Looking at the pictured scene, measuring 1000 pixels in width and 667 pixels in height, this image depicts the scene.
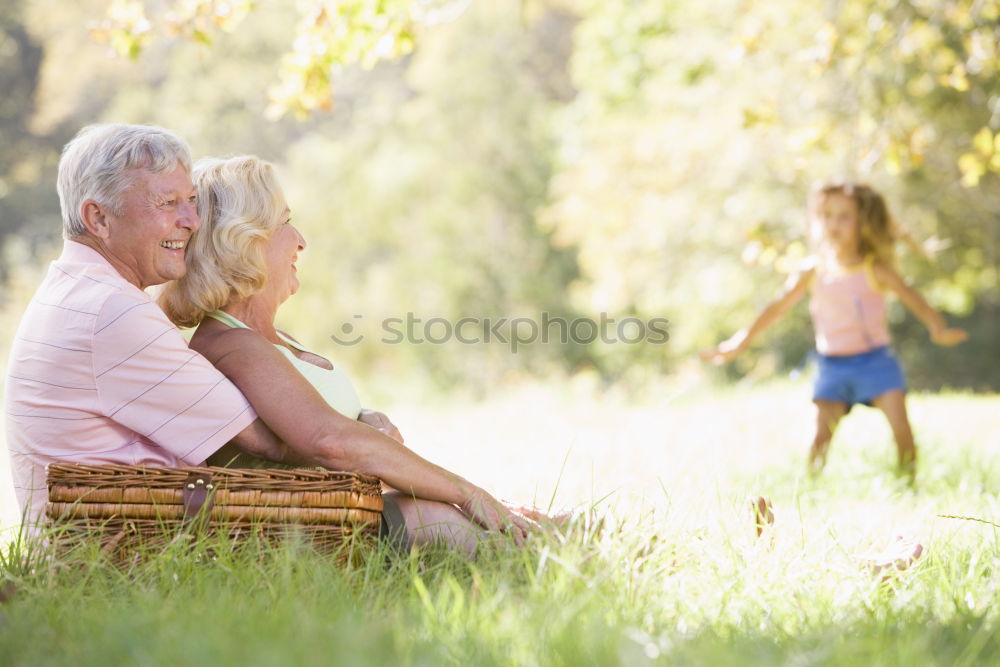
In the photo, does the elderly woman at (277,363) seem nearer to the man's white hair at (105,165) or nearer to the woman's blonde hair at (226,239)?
the woman's blonde hair at (226,239)

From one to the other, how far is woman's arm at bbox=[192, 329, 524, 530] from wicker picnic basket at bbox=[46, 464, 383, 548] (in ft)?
0.43

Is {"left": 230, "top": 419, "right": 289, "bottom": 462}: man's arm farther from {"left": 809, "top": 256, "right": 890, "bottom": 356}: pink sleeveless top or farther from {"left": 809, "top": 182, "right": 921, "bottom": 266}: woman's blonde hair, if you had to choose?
{"left": 809, "top": 182, "right": 921, "bottom": 266}: woman's blonde hair

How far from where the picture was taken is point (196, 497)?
262 cm

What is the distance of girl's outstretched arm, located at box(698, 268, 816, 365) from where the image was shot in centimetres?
522

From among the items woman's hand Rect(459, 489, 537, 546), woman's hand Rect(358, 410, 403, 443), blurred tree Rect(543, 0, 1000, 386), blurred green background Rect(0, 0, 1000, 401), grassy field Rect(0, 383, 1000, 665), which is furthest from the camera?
blurred tree Rect(543, 0, 1000, 386)

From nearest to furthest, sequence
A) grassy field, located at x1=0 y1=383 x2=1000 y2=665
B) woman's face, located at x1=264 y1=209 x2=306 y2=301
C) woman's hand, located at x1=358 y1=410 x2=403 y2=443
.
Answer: grassy field, located at x1=0 y1=383 x2=1000 y2=665, woman's face, located at x1=264 y1=209 x2=306 y2=301, woman's hand, located at x1=358 y1=410 x2=403 y2=443

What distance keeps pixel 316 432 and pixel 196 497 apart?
0.35 m

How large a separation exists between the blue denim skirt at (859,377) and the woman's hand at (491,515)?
2979 mm

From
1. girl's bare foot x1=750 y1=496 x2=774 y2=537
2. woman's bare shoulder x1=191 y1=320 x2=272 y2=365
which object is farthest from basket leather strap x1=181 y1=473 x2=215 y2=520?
girl's bare foot x1=750 y1=496 x2=774 y2=537

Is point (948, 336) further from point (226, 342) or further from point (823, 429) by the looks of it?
point (226, 342)

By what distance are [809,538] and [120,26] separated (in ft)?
12.8

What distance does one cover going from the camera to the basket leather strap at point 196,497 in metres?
2.61

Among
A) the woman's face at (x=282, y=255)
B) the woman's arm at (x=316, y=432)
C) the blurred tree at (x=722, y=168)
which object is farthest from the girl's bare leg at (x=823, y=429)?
the blurred tree at (x=722, y=168)

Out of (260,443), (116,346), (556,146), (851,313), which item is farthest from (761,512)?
(556,146)
